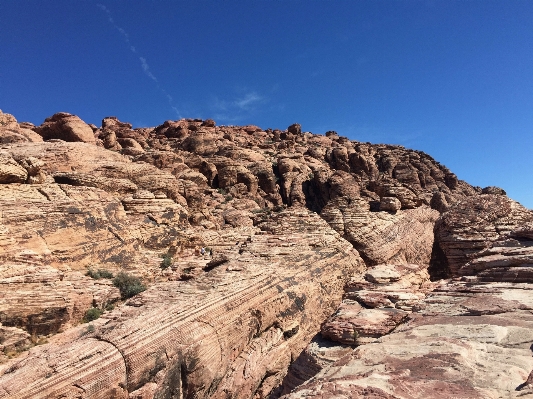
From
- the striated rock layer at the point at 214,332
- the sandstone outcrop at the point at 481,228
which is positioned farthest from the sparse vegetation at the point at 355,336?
the striated rock layer at the point at 214,332

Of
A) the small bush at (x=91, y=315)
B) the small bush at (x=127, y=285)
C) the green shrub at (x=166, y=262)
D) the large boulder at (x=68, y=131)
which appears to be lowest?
the small bush at (x=91, y=315)

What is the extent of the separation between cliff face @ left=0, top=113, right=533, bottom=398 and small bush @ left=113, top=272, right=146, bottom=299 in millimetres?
349

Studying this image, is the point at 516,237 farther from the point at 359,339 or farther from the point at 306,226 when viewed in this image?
the point at 306,226

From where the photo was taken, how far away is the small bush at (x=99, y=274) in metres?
15.1

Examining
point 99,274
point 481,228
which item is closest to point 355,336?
point 481,228

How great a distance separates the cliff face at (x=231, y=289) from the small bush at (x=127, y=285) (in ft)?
1.14

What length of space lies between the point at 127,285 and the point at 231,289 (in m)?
5.42

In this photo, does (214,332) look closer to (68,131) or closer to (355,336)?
(355,336)

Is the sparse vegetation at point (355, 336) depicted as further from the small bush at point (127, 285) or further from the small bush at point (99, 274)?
the small bush at point (99, 274)

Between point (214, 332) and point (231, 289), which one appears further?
point (231, 289)

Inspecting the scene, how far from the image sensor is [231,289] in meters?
13.0

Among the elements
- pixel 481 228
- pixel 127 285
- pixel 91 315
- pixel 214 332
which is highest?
pixel 481 228

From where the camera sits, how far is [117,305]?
13.7m

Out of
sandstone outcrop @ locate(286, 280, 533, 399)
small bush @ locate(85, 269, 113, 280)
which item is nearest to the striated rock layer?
small bush @ locate(85, 269, 113, 280)
